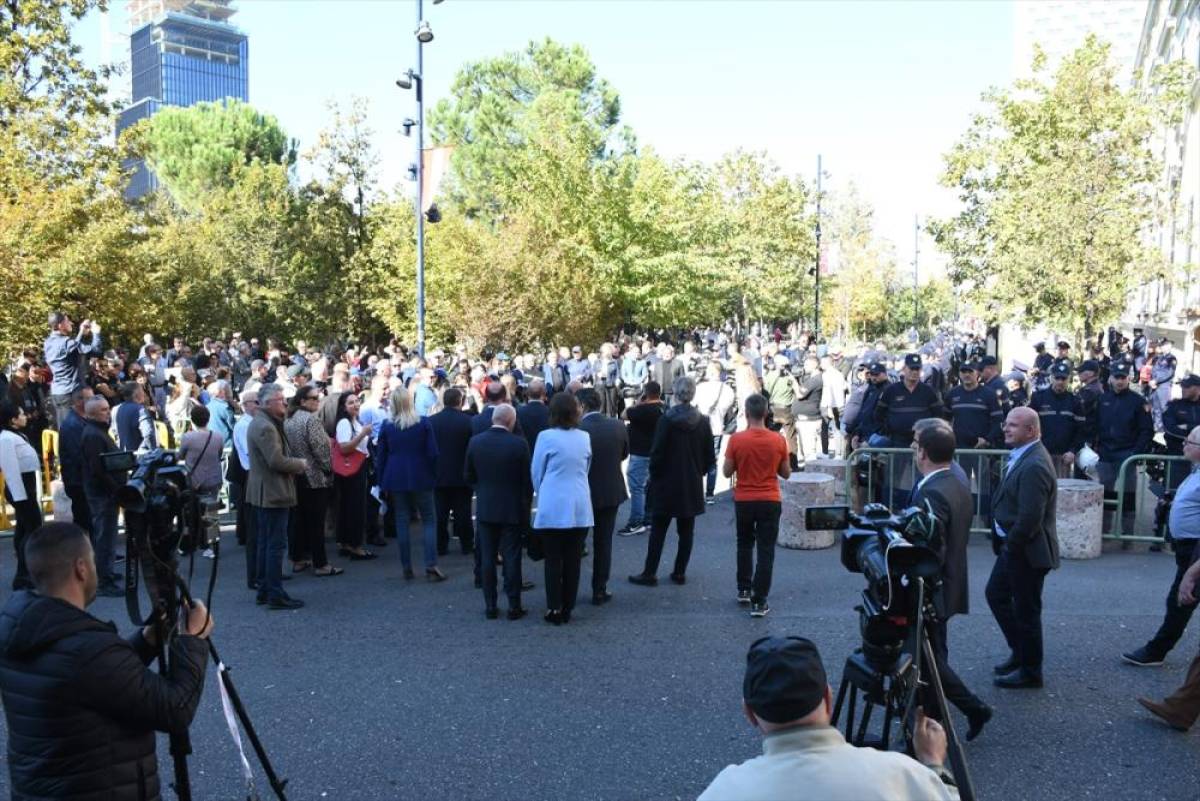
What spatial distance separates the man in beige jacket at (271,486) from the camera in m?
8.34

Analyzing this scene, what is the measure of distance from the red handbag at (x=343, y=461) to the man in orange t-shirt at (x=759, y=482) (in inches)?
156

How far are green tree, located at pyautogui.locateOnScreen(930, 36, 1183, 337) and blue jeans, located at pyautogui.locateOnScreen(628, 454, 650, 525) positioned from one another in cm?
1156

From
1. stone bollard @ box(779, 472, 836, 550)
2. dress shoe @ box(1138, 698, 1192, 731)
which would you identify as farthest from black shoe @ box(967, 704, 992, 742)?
stone bollard @ box(779, 472, 836, 550)

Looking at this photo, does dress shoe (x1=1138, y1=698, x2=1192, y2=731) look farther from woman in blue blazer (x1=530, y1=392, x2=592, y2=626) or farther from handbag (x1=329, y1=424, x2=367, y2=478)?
handbag (x1=329, y1=424, x2=367, y2=478)

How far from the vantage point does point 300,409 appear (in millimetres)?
9359

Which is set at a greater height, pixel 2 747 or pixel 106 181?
pixel 106 181

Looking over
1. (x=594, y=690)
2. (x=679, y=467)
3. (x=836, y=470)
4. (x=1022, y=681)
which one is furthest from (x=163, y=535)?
(x=836, y=470)

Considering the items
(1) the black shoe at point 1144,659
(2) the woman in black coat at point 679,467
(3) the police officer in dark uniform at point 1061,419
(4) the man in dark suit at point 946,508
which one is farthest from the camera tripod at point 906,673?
(3) the police officer in dark uniform at point 1061,419

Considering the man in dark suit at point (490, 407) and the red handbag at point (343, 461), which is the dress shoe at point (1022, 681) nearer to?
the man in dark suit at point (490, 407)

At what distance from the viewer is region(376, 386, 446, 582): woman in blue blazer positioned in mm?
9281

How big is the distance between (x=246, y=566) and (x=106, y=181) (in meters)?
13.6

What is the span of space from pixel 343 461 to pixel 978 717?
21.6 ft

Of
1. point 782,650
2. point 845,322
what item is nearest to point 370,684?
point 782,650

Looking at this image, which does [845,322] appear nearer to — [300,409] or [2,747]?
[300,409]
